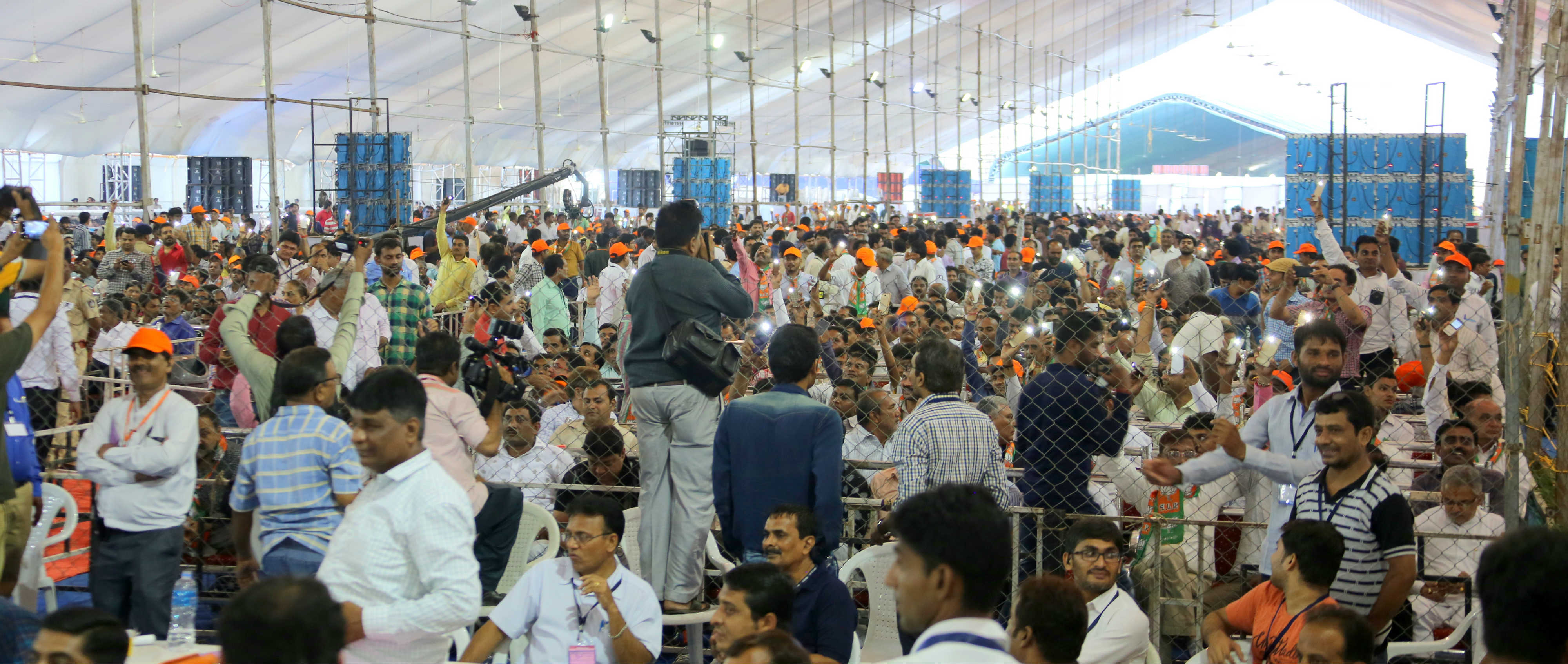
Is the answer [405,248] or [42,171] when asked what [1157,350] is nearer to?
[405,248]

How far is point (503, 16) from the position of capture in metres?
20.6

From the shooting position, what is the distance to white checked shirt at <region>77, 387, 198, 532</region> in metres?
3.86

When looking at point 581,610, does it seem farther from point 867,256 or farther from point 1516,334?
point 867,256

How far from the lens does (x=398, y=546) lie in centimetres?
248

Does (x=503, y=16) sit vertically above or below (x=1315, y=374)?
above

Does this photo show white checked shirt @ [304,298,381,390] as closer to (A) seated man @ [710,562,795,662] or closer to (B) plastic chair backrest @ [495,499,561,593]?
(B) plastic chair backrest @ [495,499,561,593]

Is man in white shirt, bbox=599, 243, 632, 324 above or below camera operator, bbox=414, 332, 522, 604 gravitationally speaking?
above

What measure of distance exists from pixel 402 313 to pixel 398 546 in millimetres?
3796

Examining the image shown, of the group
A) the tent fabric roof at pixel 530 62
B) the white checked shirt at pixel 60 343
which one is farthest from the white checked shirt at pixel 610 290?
the tent fabric roof at pixel 530 62

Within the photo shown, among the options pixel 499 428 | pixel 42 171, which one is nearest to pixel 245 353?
pixel 499 428

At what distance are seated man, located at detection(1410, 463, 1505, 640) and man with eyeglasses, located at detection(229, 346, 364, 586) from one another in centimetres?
348

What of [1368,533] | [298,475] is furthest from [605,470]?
[1368,533]

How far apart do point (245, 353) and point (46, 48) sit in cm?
1680

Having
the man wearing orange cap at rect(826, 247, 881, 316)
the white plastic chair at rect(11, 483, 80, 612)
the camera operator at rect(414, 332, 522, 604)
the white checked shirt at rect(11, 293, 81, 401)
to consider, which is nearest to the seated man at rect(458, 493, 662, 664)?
the camera operator at rect(414, 332, 522, 604)
